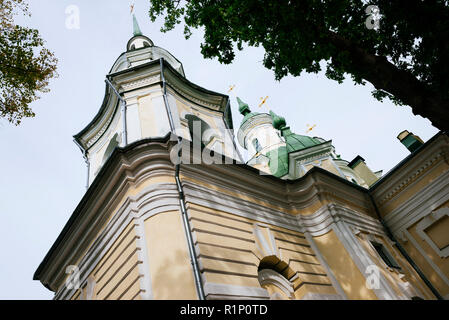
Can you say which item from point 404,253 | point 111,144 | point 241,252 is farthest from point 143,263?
point 404,253

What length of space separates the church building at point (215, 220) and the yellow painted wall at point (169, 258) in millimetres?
23

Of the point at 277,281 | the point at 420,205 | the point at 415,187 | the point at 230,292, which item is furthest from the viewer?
the point at 415,187

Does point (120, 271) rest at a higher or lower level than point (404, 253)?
lower

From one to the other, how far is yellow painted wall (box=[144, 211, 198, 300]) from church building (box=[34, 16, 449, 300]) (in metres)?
0.02

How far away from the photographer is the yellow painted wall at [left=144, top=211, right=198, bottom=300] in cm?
648

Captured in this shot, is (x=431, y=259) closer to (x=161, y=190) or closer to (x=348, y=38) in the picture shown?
(x=348, y=38)

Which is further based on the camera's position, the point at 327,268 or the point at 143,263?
the point at 327,268

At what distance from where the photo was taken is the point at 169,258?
693 cm

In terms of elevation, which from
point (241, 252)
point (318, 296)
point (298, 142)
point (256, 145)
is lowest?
point (318, 296)

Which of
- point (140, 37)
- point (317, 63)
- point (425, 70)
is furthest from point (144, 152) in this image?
point (140, 37)

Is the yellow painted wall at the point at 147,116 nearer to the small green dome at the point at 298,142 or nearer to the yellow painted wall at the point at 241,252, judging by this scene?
the yellow painted wall at the point at 241,252

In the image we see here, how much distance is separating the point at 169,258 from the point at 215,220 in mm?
1851

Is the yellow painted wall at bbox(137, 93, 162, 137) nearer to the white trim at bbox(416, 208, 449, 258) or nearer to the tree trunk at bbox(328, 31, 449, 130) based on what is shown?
the tree trunk at bbox(328, 31, 449, 130)

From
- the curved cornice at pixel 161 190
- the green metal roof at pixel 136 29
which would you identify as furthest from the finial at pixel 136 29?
the curved cornice at pixel 161 190
